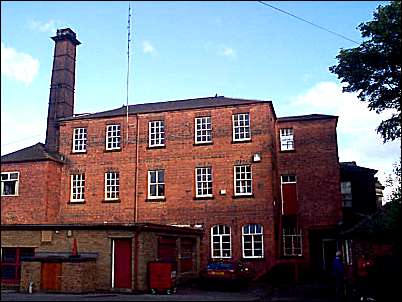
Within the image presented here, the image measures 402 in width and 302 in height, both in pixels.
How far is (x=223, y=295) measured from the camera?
20547 millimetres

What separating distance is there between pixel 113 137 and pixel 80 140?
2487 mm

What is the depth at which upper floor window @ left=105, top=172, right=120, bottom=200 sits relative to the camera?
31.4 meters

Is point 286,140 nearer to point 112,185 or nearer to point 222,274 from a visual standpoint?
point 112,185

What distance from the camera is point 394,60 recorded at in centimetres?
2312

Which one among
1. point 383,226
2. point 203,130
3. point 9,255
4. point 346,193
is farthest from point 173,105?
point 383,226

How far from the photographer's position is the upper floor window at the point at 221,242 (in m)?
28.5

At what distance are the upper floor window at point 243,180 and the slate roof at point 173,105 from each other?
420 cm

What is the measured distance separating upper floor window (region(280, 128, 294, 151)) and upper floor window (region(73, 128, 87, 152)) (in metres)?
13.7

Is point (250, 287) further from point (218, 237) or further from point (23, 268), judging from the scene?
point (23, 268)

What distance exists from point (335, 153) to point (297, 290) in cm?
1196

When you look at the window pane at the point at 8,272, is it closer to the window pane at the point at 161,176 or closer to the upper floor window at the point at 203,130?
the window pane at the point at 161,176

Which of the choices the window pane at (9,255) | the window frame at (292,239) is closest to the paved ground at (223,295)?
the window pane at (9,255)

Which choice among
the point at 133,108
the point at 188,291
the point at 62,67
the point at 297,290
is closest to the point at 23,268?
the point at 188,291

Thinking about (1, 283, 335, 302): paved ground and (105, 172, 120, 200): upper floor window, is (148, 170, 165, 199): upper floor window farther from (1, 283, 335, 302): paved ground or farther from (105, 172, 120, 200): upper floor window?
(1, 283, 335, 302): paved ground
